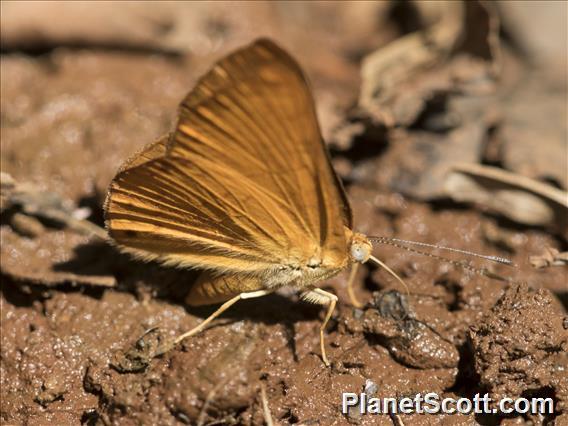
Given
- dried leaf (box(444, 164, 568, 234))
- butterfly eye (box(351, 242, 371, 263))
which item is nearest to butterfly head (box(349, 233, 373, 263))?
butterfly eye (box(351, 242, 371, 263))

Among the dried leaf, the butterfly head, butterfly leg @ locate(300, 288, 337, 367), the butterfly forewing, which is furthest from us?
the dried leaf

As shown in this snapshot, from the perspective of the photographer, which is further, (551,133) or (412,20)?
(412,20)

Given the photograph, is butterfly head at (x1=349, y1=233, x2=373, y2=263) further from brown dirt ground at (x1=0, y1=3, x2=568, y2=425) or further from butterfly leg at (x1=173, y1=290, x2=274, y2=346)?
butterfly leg at (x1=173, y1=290, x2=274, y2=346)

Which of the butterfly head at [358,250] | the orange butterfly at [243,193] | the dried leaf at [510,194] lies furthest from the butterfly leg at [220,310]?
the dried leaf at [510,194]

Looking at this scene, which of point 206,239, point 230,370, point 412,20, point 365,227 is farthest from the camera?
point 412,20

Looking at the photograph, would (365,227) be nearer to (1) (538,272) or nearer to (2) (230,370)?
(1) (538,272)

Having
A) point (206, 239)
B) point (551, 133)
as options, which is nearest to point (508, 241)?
point (551, 133)

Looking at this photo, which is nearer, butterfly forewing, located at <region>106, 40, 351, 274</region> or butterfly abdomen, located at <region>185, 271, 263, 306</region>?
butterfly forewing, located at <region>106, 40, 351, 274</region>

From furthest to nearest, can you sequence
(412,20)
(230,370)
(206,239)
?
(412,20) → (206,239) → (230,370)
